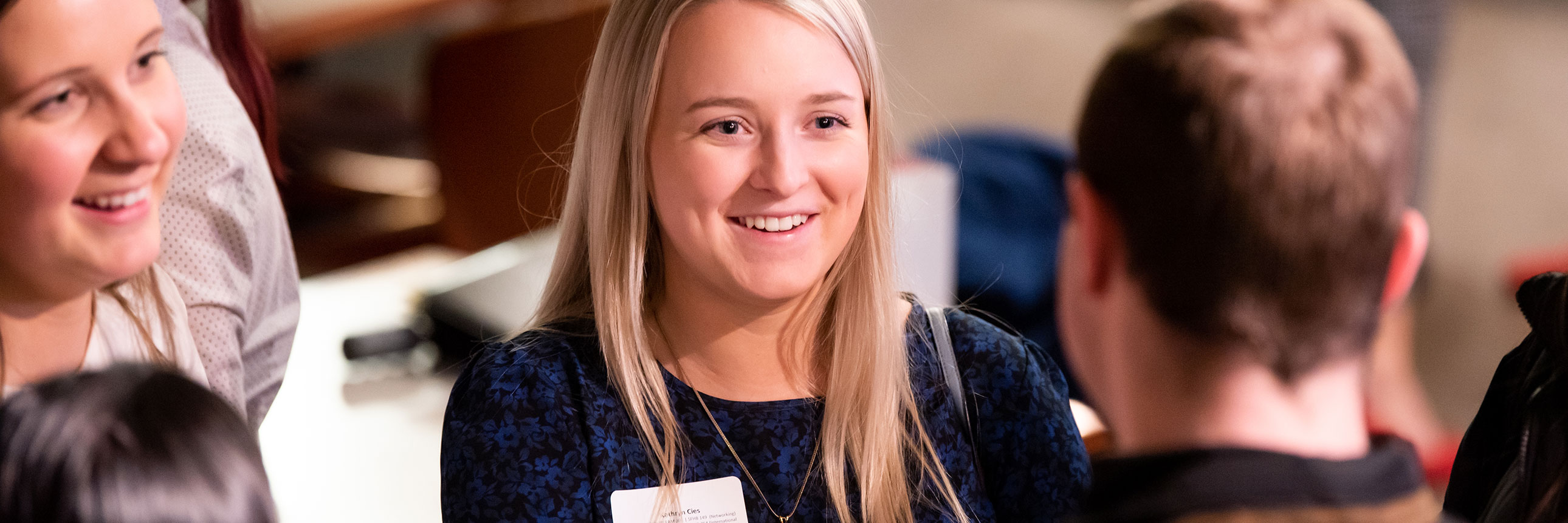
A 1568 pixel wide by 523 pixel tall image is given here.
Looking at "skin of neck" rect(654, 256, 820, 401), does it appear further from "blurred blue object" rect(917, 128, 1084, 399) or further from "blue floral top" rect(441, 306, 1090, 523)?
"blurred blue object" rect(917, 128, 1084, 399)

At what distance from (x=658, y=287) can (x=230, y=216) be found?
42cm

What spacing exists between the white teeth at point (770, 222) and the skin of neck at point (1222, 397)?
0.49 metres

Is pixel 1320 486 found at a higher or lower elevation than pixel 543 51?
lower

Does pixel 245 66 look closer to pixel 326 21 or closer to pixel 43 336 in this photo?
pixel 43 336

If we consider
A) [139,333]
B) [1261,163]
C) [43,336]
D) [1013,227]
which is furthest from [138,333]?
[1013,227]

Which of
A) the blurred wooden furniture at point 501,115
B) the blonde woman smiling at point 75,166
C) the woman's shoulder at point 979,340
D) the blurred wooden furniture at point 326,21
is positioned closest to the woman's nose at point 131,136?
the blonde woman smiling at point 75,166

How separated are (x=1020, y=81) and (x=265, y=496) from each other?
4495 millimetres

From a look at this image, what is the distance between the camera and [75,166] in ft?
2.76

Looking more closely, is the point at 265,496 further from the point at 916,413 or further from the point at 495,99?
the point at 495,99

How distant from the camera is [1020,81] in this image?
4.95 m

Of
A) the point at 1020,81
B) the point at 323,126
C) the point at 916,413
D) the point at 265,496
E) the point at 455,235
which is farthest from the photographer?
the point at 1020,81

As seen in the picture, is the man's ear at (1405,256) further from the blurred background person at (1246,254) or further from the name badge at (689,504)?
the name badge at (689,504)

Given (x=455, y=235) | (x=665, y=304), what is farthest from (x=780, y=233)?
(x=455, y=235)

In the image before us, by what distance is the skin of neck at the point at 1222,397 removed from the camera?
71 cm
